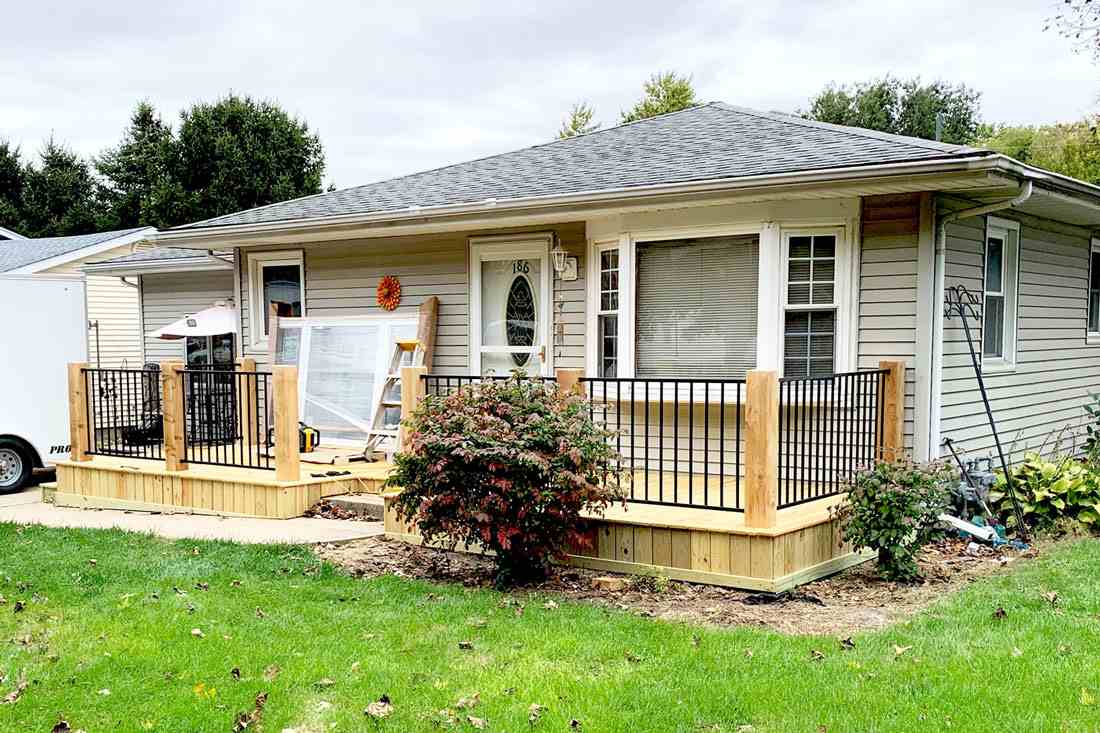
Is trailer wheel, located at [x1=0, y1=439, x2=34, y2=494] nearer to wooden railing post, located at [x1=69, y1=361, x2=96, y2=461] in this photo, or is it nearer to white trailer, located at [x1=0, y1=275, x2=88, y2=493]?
white trailer, located at [x1=0, y1=275, x2=88, y2=493]

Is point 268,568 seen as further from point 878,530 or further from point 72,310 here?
point 72,310

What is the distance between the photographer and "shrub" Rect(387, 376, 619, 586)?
18.3ft

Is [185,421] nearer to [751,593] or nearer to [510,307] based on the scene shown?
[510,307]

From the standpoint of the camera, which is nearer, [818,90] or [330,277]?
[330,277]

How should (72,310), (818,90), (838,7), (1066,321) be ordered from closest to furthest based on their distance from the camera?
(1066,321) < (72,310) < (838,7) < (818,90)

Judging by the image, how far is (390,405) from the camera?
935cm

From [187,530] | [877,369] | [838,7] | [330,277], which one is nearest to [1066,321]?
[877,369]

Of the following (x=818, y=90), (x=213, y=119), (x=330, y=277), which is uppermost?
(x=818, y=90)

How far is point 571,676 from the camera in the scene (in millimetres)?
4141

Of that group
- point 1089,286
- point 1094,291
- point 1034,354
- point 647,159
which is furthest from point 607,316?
point 1094,291

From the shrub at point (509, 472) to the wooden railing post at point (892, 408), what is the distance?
2.45 m

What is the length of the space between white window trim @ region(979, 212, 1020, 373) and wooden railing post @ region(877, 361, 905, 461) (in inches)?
58.4

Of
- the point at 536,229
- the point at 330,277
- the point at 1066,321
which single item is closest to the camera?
the point at 536,229

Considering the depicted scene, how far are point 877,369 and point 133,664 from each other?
5444 millimetres
